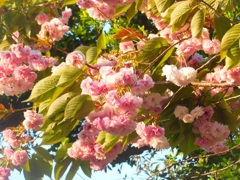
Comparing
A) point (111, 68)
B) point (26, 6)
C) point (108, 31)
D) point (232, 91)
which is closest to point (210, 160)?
point (108, 31)

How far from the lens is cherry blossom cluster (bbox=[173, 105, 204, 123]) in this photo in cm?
222

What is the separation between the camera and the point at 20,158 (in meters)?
2.72

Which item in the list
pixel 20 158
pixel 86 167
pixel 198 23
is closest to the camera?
pixel 198 23

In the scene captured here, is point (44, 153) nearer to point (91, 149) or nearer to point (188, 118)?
point (91, 149)

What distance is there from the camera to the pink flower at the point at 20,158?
272 centimetres

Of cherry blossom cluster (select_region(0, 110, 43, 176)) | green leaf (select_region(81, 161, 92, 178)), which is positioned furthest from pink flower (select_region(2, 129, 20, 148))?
green leaf (select_region(81, 161, 92, 178))

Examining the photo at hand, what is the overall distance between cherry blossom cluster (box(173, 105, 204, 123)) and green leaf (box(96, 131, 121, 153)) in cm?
23

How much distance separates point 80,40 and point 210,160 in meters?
1.69

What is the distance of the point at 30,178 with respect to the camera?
2.75m

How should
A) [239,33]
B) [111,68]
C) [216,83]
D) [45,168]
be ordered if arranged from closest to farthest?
[239,33] < [111,68] < [216,83] < [45,168]

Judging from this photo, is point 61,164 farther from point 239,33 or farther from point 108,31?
point 108,31

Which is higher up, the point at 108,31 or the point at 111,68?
the point at 111,68

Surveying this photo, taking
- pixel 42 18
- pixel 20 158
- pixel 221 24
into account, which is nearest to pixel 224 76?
pixel 221 24

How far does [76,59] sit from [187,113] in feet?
1.49
